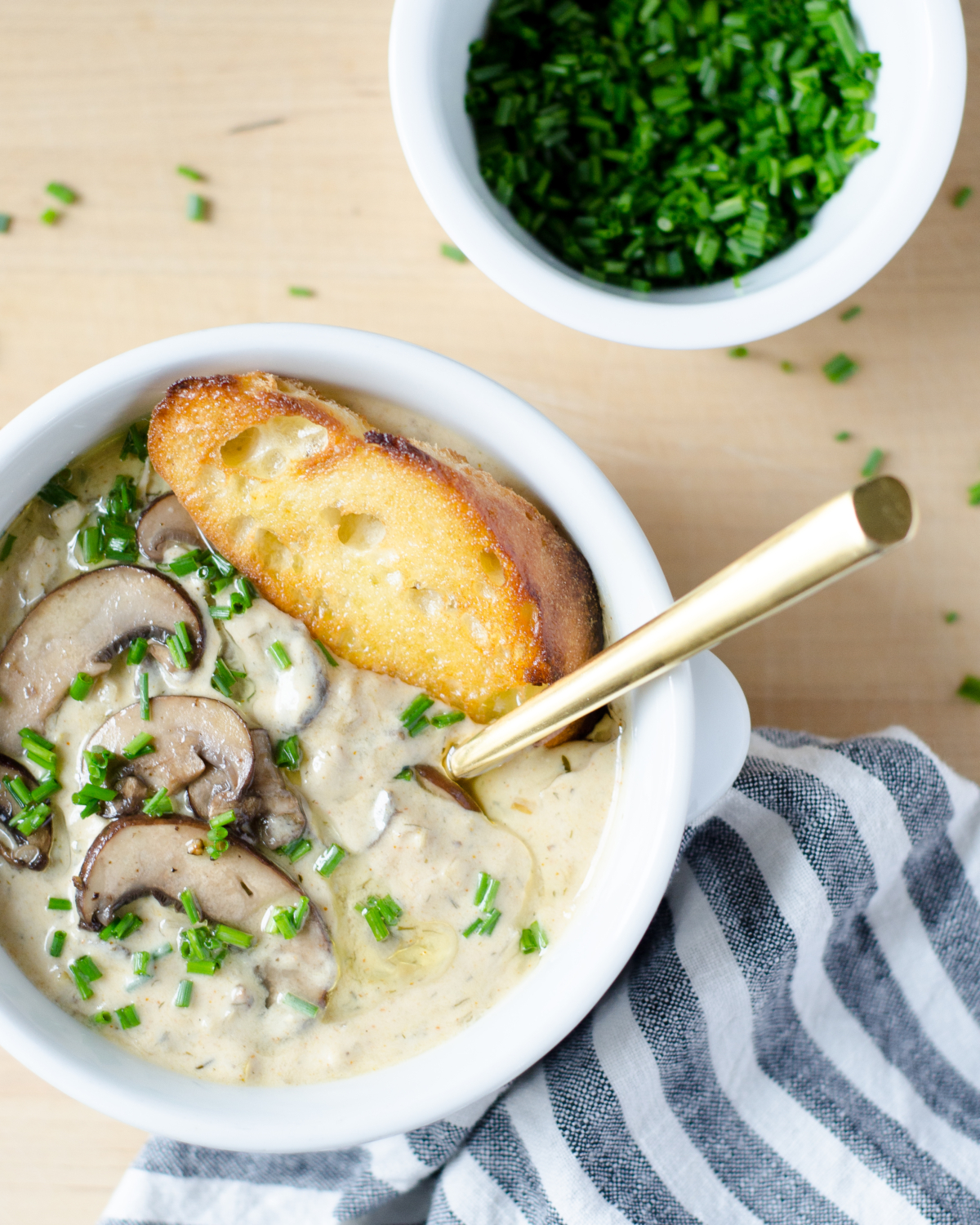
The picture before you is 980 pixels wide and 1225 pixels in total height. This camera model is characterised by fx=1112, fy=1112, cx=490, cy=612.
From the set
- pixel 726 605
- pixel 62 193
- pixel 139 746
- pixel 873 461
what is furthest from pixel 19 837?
pixel 873 461

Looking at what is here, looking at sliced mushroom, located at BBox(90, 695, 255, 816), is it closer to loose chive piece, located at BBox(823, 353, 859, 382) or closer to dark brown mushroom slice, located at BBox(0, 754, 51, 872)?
dark brown mushroom slice, located at BBox(0, 754, 51, 872)

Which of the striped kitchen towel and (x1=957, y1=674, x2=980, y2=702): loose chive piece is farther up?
(x1=957, y1=674, x2=980, y2=702): loose chive piece

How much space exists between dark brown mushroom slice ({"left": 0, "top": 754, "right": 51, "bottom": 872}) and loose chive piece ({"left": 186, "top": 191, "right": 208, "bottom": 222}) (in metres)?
0.90

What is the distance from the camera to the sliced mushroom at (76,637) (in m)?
1.38

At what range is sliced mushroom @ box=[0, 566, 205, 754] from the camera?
1379 millimetres

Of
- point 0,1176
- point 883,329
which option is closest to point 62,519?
point 0,1176

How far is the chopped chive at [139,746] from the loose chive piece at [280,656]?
0.18 metres

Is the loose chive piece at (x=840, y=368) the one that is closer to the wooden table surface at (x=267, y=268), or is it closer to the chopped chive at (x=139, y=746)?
the wooden table surface at (x=267, y=268)

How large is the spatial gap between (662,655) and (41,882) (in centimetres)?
83

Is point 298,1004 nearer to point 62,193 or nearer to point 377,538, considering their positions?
point 377,538

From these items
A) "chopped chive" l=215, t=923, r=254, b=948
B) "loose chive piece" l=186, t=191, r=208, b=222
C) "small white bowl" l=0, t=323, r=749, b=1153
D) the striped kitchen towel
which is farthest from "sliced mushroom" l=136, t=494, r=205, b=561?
the striped kitchen towel

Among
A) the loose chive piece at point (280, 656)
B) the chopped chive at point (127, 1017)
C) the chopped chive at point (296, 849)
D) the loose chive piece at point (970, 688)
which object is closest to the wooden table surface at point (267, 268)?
the loose chive piece at point (970, 688)

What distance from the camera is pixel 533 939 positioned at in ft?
4.63

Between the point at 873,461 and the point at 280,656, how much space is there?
3.37ft
